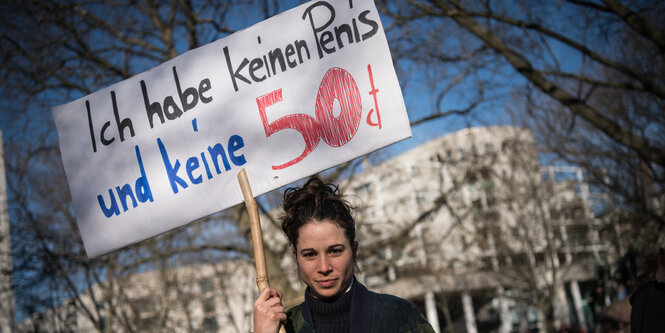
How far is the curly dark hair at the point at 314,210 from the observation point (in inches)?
101

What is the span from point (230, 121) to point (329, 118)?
499 mm

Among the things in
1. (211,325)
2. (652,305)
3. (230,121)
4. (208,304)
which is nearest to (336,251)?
(230,121)

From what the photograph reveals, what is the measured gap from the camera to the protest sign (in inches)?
Answer: 120

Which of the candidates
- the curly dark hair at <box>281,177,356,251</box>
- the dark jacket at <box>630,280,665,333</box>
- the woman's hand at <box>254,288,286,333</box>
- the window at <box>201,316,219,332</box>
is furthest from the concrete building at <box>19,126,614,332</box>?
the woman's hand at <box>254,288,286,333</box>

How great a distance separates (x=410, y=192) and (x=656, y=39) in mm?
15246

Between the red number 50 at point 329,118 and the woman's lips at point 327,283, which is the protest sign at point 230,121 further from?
the woman's lips at point 327,283

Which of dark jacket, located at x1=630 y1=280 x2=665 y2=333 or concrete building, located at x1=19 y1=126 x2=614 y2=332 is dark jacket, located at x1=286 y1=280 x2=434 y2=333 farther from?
concrete building, located at x1=19 y1=126 x2=614 y2=332

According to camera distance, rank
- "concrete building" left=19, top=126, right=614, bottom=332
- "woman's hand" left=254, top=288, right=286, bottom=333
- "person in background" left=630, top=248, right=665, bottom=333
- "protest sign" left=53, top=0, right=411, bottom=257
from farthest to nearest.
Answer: "concrete building" left=19, top=126, right=614, bottom=332 → "person in background" left=630, top=248, right=665, bottom=333 → "protest sign" left=53, top=0, right=411, bottom=257 → "woman's hand" left=254, top=288, right=286, bottom=333

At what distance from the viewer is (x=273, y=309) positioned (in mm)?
2389

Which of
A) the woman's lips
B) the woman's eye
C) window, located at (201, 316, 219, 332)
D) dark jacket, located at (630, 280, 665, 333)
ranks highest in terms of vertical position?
the woman's eye

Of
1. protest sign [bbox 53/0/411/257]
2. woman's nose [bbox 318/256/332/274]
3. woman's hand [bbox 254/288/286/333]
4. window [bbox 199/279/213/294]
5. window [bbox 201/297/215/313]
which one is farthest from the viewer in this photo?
window [bbox 201/297/215/313]

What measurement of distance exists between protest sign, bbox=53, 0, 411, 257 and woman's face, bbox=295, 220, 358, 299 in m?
0.53

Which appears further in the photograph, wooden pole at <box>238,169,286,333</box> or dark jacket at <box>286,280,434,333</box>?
wooden pole at <box>238,169,286,333</box>

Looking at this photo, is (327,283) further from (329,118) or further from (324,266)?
(329,118)
